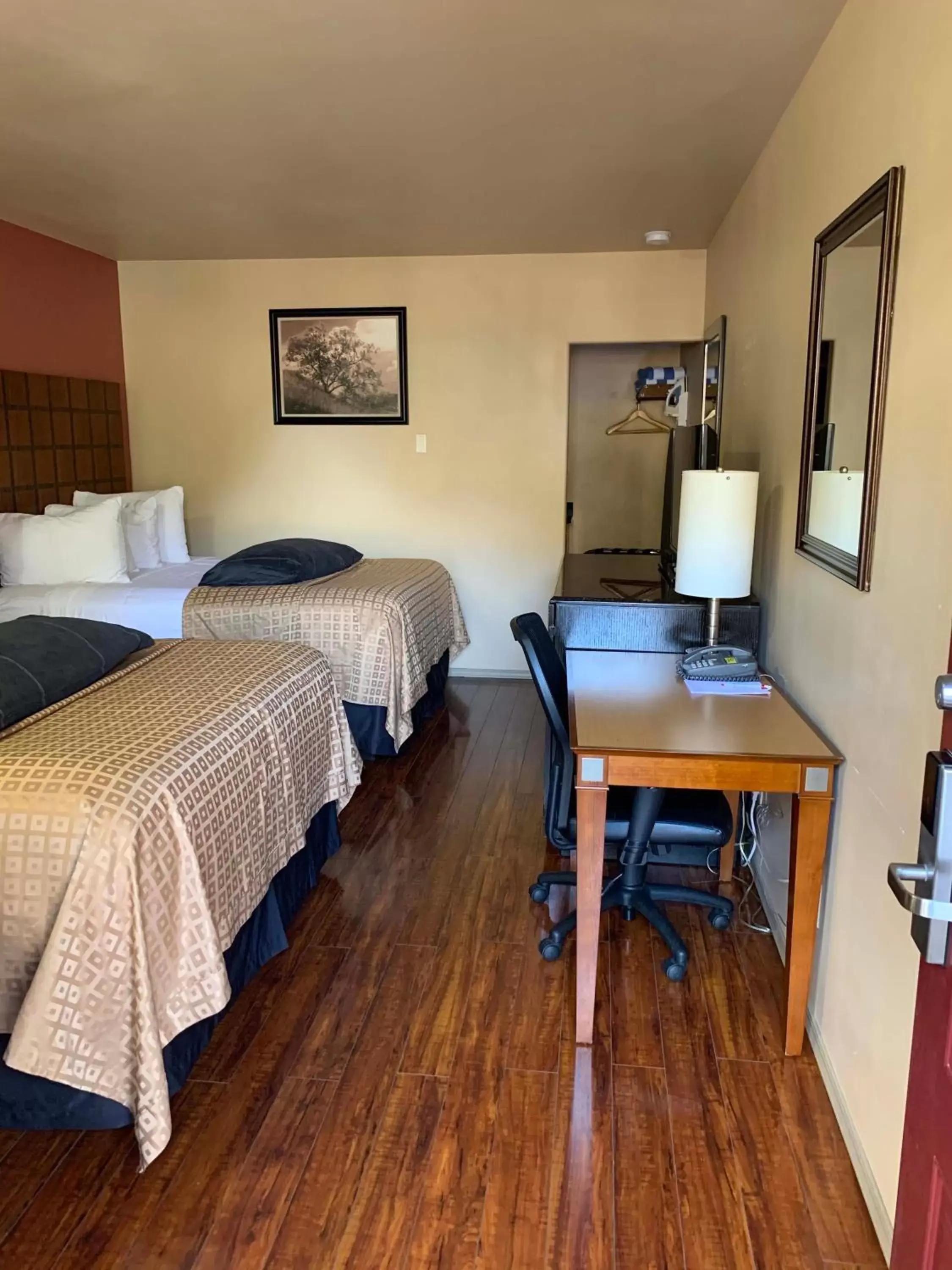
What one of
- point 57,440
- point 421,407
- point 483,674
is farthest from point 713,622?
point 57,440

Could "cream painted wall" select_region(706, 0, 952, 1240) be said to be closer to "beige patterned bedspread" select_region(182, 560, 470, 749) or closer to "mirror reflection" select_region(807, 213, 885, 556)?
"mirror reflection" select_region(807, 213, 885, 556)

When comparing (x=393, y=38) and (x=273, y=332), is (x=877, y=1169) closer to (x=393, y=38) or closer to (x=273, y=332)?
(x=393, y=38)

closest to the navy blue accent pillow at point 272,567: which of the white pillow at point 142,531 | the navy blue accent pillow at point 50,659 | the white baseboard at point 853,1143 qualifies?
the white pillow at point 142,531

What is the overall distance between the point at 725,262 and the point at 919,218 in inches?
103

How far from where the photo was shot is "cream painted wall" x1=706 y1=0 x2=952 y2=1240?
1414mm

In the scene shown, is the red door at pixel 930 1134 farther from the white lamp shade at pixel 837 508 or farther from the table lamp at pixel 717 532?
the table lamp at pixel 717 532

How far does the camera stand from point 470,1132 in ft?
5.76

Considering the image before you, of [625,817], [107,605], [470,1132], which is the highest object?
[107,605]

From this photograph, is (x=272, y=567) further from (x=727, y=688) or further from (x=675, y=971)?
(x=675, y=971)

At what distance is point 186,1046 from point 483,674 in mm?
3527

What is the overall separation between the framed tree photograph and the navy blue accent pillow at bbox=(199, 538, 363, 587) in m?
1.14

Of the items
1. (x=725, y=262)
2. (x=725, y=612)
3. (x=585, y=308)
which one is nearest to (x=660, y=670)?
(x=725, y=612)

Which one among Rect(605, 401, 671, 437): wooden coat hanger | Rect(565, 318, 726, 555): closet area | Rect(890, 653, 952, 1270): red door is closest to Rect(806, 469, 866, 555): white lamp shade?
Rect(890, 653, 952, 1270): red door

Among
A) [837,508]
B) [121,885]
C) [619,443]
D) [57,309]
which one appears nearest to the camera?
[121,885]
